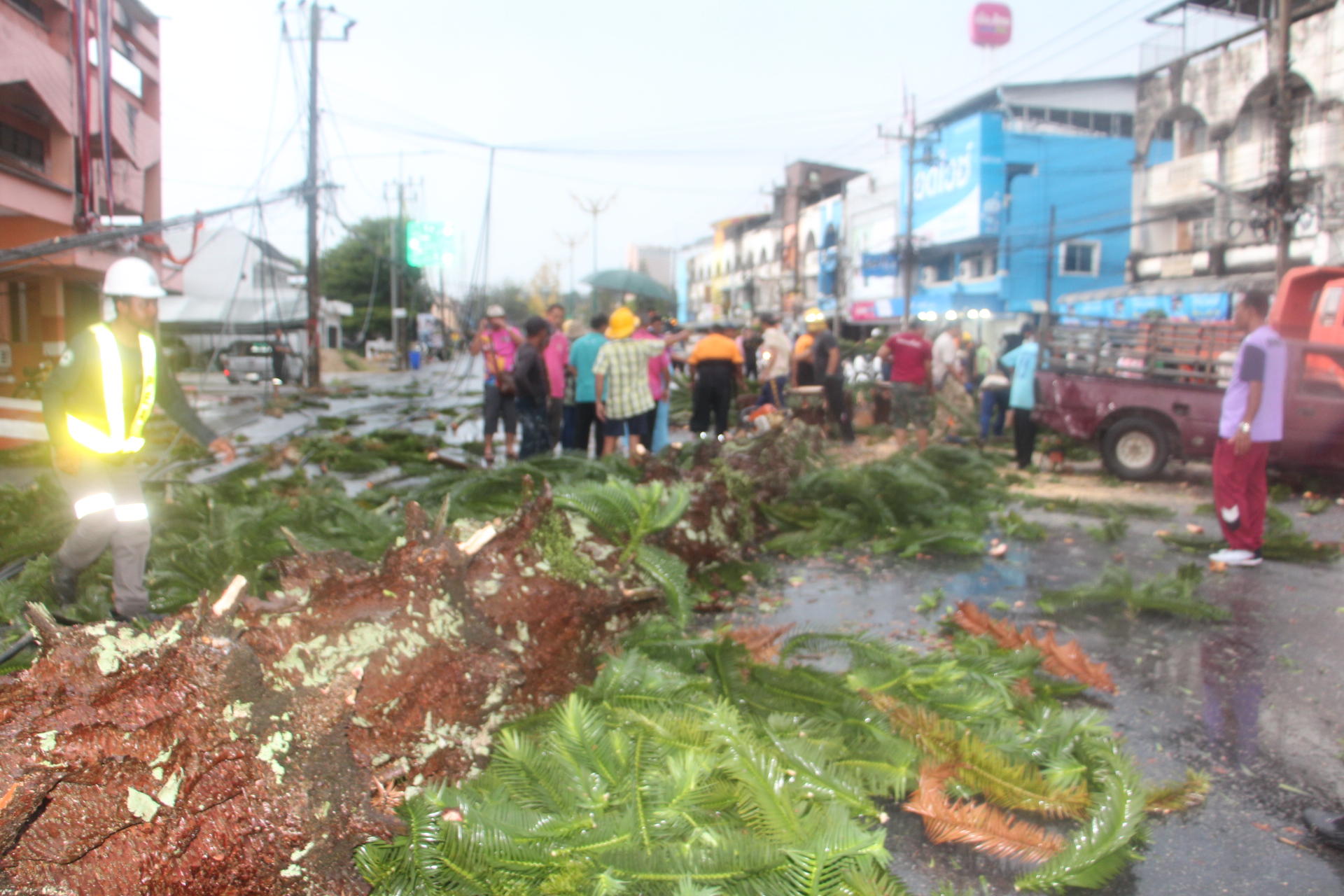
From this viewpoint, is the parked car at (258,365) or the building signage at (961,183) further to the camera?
the building signage at (961,183)

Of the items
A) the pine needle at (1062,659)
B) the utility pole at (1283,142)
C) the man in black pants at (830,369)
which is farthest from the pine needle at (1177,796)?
the utility pole at (1283,142)

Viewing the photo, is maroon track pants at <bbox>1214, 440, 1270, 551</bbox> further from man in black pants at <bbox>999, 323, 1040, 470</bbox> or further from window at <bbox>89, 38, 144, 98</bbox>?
window at <bbox>89, 38, 144, 98</bbox>

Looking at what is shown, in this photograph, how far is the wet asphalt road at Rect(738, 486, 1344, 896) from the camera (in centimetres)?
291

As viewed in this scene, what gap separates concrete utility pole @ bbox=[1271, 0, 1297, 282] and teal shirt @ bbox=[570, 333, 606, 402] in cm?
1508

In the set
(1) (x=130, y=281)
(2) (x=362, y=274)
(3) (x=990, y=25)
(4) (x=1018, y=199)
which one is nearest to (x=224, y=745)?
(1) (x=130, y=281)

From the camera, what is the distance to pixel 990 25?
176 ft

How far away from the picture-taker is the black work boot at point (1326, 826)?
2980 millimetres

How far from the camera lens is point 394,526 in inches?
214

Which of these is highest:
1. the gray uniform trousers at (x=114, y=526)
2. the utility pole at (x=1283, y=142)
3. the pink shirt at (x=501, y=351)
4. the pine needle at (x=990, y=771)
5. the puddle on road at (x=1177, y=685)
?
the utility pole at (x=1283, y=142)

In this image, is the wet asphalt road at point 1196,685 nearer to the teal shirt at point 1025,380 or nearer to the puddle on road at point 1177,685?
the puddle on road at point 1177,685

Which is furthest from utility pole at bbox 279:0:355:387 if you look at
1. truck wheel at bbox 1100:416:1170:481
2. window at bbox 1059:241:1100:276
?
window at bbox 1059:241:1100:276

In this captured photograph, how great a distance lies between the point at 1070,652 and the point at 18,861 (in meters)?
3.98

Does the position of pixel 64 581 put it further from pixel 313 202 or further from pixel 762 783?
pixel 313 202

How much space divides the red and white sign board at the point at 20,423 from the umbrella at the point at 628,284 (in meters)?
9.59
